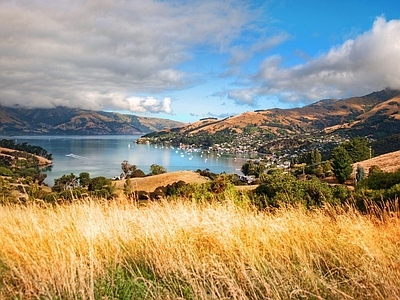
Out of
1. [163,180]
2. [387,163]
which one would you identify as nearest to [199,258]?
[163,180]

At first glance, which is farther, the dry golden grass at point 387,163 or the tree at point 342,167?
the tree at point 342,167

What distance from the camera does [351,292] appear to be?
3309 millimetres

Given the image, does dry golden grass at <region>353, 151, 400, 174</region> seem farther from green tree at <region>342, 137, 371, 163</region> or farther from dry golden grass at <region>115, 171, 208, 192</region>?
dry golden grass at <region>115, 171, 208, 192</region>

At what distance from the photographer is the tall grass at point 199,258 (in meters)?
3.41

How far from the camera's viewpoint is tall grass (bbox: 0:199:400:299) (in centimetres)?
341

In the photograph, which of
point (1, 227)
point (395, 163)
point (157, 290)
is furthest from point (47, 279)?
point (395, 163)

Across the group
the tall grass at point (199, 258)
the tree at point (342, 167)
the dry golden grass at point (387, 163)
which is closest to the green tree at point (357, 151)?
the dry golden grass at point (387, 163)

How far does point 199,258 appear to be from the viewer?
4320 mm

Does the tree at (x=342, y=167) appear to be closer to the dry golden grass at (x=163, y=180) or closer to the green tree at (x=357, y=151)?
the dry golden grass at (x=163, y=180)

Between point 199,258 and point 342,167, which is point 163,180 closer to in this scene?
point 342,167

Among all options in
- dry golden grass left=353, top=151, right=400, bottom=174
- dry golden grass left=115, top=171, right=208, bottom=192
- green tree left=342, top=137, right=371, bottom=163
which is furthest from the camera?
green tree left=342, top=137, right=371, bottom=163

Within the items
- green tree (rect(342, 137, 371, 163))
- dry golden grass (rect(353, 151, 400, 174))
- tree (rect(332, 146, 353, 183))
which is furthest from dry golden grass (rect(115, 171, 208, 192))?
green tree (rect(342, 137, 371, 163))

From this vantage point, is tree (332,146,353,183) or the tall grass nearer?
the tall grass

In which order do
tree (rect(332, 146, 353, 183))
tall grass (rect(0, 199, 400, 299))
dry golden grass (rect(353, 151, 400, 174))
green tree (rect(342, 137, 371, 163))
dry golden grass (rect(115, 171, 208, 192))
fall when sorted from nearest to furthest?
tall grass (rect(0, 199, 400, 299)) < dry golden grass (rect(353, 151, 400, 174)) < tree (rect(332, 146, 353, 183)) < dry golden grass (rect(115, 171, 208, 192)) < green tree (rect(342, 137, 371, 163))
